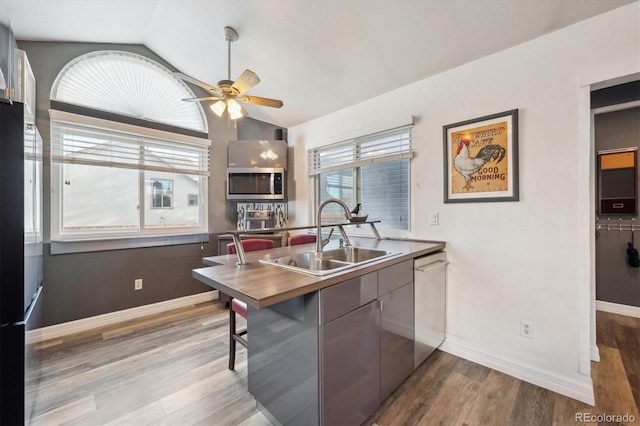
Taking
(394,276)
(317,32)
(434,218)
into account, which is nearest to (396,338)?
(394,276)

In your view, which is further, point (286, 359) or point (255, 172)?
point (255, 172)

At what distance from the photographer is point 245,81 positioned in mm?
2053

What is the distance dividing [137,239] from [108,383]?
1633 millimetres

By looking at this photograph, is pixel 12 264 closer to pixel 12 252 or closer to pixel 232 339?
pixel 12 252

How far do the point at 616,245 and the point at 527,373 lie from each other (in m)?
2.32

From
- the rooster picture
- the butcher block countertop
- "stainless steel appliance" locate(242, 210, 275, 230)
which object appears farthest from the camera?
"stainless steel appliance" locate(242, 210, 275, 230)


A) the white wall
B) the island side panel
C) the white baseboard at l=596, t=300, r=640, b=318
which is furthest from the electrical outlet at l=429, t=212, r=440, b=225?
the white baseboard at l=596, t=300, r=640, b=318

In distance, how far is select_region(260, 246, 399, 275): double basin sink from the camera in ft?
5.55

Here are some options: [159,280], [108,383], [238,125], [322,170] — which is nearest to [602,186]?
[322,170]

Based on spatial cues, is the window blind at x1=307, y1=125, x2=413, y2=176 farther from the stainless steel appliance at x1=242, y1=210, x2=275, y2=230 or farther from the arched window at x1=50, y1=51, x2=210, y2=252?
the arched window at x1=50, y1=51, x2=210, y2=252

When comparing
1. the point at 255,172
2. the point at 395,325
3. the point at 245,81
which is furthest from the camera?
the point at 255,172

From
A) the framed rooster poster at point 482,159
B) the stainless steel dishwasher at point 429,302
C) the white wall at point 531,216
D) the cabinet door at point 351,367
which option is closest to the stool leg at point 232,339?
the cabinet door at point 351,367

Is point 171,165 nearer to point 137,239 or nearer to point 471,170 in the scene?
point 137,239

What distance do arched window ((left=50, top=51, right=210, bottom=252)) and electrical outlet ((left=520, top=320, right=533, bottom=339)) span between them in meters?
3.61
